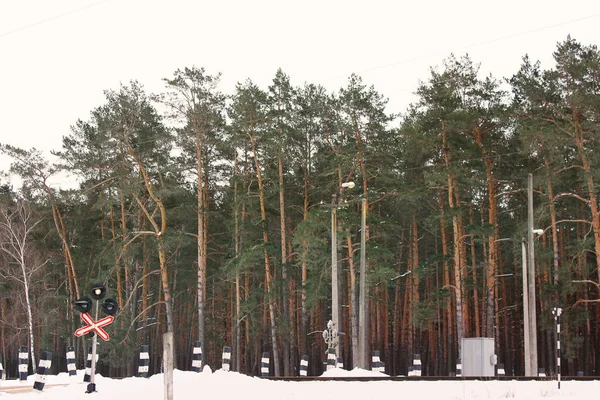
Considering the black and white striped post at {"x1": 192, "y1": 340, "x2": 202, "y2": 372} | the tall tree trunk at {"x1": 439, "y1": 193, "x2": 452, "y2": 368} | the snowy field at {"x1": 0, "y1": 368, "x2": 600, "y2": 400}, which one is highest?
the tall tree trunk at {"x1": 439, "y1": 193, "x2": 452, "y2": 368}

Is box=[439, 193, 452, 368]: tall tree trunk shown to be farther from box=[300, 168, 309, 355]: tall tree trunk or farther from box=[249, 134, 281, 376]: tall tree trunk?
box=[249, 134, 281, 376]: tall tree trunk

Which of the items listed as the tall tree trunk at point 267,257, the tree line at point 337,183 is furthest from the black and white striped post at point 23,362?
the tall tree trunk at point 267,257

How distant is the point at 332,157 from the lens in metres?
50.2

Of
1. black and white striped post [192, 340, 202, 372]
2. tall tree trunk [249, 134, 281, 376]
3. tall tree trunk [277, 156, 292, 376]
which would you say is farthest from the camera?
tall tree trunk [277, 156, 292, 376]

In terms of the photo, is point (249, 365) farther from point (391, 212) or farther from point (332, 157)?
point (332, 157)

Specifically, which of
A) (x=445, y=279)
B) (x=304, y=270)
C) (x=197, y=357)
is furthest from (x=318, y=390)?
(x=445, y=279)

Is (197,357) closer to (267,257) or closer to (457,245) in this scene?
(457,245)

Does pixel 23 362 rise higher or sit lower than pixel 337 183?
lower

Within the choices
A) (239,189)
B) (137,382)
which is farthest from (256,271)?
(137,382)

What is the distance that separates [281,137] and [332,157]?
11.4 ft

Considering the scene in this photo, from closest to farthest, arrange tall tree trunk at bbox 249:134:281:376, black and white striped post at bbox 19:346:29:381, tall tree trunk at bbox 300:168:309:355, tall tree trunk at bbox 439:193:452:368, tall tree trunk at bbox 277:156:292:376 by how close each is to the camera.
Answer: black and white striped post at bbox 19:346:29:381, tall tree trunk at bbox 300:168:309:355, tall tree trunk at bbox 249:134:281:376, tall tree trunk at bbox 277:156:292:376, tall tree trunk at bbox 439:193:452:368

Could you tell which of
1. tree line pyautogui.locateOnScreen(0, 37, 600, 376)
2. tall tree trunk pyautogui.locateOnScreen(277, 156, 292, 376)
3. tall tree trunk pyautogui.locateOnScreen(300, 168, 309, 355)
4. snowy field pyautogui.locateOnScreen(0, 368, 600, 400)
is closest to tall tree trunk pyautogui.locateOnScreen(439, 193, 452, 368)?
tree line pyautogui.locateOnScreen(0, 37, 600, 376)

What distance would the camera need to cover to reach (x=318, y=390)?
725 inches

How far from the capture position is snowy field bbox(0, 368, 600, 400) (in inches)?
671
